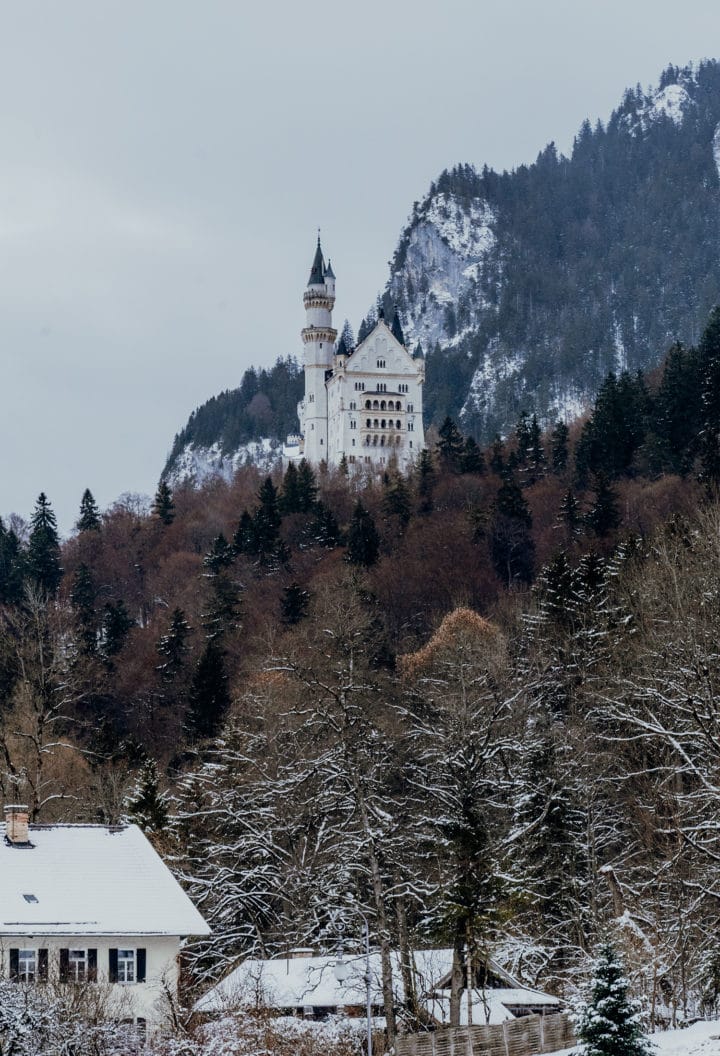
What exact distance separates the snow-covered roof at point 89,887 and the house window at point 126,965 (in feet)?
2.08

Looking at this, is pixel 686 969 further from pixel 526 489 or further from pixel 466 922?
pixel 526 489

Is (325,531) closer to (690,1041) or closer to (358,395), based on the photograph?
(358,395)

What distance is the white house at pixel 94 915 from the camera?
129ft

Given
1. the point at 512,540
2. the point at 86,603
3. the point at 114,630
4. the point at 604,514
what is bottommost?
the point at 114,630

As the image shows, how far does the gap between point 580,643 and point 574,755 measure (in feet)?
43.7

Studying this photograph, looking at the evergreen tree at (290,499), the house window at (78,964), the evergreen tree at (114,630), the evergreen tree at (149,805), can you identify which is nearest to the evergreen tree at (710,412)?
the evergreen tree at (290,499)

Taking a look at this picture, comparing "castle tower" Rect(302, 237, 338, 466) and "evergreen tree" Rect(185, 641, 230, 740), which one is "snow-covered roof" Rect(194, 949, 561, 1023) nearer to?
"evergreen tree" Rect(185, 641, 230, 740)

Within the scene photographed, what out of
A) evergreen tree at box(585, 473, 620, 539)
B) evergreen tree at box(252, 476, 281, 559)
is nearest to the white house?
evergreen tree at box(585, 473, 620, 539)

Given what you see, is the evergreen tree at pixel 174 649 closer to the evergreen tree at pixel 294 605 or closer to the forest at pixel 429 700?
the forest at pixel 429 700

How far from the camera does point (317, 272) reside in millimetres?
155750

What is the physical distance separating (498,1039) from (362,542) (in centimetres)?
6581

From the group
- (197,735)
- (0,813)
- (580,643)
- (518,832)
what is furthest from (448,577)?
(518,832)

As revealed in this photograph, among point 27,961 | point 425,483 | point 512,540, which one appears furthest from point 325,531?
point 27,961

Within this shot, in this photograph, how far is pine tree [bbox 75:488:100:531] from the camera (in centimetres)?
12838
